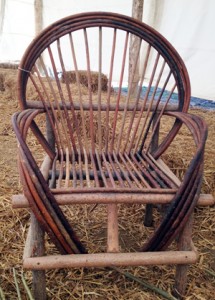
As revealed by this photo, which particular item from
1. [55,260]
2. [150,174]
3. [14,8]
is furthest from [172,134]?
[14,8]

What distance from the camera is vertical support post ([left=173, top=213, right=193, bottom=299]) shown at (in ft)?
3.66

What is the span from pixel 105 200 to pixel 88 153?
1.60 ft

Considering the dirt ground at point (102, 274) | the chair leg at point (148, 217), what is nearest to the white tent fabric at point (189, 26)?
the dirt ground at point (102, 274)

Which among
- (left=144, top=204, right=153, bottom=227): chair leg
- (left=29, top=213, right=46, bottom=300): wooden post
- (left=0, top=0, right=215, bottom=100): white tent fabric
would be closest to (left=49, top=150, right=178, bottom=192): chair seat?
(left=29, top=213, right=46, bottom=300): wooden post

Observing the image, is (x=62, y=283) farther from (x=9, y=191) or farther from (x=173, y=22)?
(x=173, y=22)

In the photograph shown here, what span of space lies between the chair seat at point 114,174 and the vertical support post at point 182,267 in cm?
14

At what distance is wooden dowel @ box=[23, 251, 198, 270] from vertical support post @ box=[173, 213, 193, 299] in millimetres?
32

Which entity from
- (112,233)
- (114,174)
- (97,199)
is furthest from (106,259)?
(114,174)

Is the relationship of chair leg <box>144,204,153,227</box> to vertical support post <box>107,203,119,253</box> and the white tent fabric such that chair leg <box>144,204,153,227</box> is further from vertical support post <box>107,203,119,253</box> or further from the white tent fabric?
the white tent fabric

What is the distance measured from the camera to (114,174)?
4.17ft

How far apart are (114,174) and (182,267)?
380mm

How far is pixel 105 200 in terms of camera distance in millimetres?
1021

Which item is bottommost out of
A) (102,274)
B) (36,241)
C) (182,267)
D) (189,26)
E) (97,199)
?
(102,274)

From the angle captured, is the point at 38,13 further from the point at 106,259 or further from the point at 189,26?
the point at 106,259
